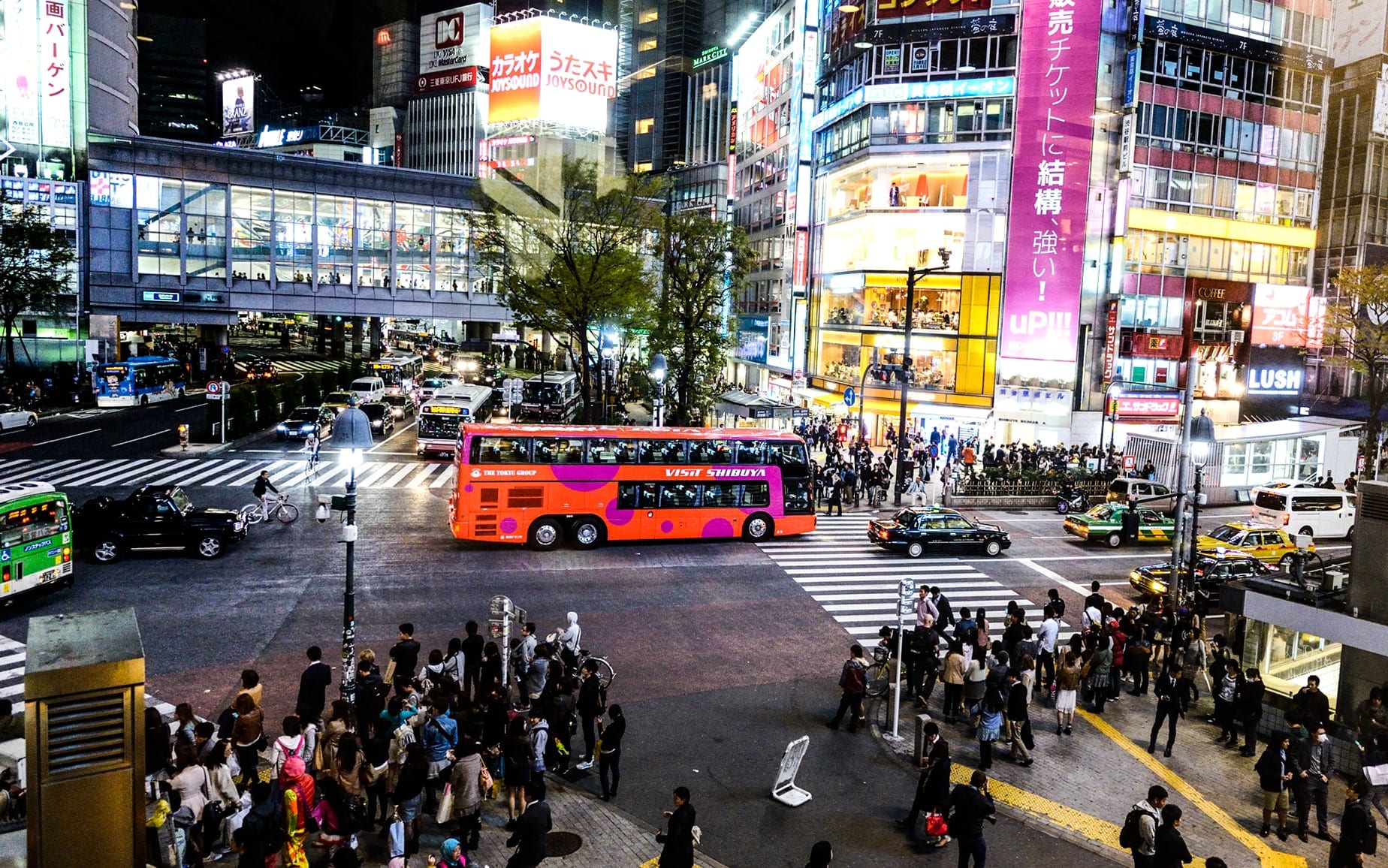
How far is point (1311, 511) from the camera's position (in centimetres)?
3188

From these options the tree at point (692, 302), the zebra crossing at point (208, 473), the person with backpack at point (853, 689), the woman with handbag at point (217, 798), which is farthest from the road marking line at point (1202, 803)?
the tree at point (692, 302)

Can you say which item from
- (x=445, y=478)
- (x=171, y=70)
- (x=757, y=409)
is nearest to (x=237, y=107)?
(x=171, y=70)

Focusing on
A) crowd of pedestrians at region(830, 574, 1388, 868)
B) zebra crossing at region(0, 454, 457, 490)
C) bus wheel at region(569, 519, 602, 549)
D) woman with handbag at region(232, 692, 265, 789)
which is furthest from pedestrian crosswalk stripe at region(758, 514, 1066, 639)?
zebra crossing at region(0, 454, 457, 490)

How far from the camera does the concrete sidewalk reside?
12086mm

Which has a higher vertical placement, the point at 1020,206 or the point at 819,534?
the point at 1020,206

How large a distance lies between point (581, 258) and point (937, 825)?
3433 cm

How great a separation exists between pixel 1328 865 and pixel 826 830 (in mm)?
6352

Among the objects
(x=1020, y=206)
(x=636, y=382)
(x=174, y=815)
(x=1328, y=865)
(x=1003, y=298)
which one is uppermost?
(x=1020, y=206)

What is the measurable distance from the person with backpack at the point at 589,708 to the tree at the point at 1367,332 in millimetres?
41610

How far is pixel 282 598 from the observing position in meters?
→ 20.4

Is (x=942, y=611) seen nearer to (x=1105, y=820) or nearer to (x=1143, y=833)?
(x=1105, y=820)

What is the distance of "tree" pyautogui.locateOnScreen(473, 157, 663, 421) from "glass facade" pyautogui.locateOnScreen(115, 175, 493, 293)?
52.7ft

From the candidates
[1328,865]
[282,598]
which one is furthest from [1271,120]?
[282,598]

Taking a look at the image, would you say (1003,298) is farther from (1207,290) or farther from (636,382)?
(636,382)
